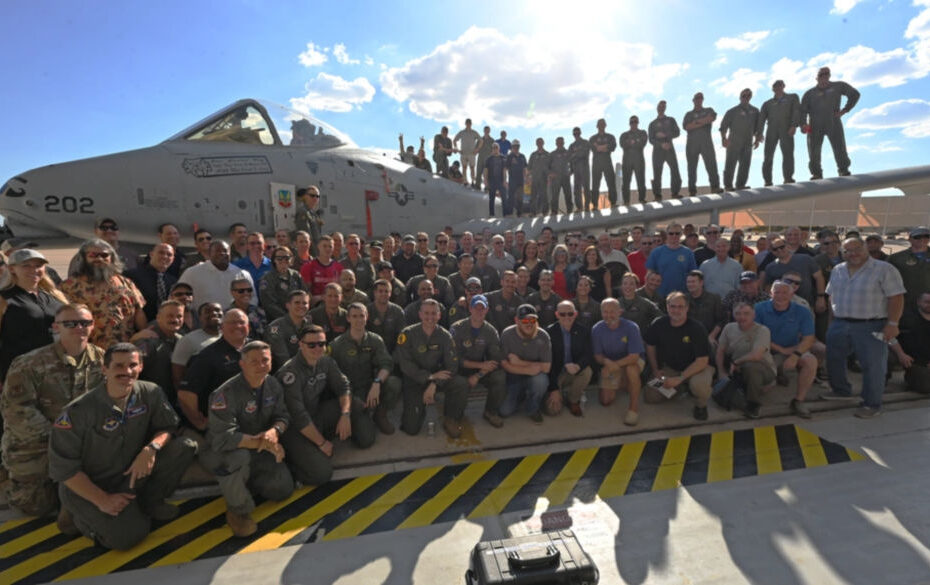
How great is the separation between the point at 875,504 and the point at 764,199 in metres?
8.54

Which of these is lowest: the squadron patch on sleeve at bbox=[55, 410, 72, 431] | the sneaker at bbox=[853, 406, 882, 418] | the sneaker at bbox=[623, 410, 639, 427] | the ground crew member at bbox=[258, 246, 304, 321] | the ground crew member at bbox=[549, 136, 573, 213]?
the sneaker at bbox=[853, 406, 882, 418]

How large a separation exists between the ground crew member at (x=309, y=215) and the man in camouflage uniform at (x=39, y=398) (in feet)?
15.4

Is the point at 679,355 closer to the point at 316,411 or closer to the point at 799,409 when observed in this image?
the point at 799,409

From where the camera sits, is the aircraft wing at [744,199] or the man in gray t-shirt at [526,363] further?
the aircraft wing at [744,199]

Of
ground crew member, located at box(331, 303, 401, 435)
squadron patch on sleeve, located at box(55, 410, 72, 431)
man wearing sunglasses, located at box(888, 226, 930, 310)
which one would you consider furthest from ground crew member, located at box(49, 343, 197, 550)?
man wearing sunglasses, located at box(888, 226, 930, 310)

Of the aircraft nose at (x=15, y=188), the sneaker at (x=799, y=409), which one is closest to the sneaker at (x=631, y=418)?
the sneaker at (x=799, y=409)

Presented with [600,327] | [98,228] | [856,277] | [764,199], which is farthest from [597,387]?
[764,199]

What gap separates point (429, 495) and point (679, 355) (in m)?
3.49

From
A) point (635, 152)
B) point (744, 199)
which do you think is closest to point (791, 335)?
point (744, 199)

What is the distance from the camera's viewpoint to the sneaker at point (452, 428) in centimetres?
496

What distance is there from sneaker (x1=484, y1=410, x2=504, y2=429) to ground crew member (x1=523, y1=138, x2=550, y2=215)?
27.8 ft

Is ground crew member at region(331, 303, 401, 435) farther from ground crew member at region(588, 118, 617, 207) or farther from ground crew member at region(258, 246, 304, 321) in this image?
ground crew member at region(588, 118, 617, 207)

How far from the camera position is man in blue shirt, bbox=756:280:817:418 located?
17.9ft

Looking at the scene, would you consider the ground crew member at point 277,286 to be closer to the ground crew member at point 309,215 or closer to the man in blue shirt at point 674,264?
the ground crew member at point 309,215
